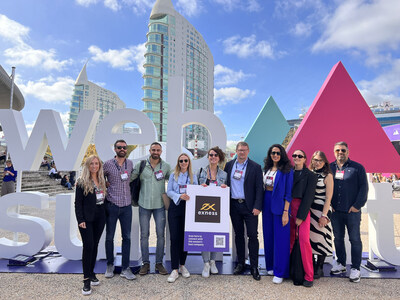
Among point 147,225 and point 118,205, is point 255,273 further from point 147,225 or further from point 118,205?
point 118,205

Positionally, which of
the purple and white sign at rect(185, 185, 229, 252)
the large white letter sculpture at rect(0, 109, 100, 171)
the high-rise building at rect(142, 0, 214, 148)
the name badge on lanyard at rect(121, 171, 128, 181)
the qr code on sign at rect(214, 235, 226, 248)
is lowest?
the qr code on sign at rect(214, 235, 226, 248)

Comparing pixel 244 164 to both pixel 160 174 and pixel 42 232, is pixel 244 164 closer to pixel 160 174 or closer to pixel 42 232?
pixel 160 174

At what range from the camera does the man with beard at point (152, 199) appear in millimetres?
3451

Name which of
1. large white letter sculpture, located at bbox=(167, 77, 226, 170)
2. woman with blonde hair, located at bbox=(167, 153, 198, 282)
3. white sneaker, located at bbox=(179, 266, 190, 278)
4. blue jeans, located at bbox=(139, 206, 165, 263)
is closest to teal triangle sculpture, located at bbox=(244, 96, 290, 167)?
large white letter sculpture, located at bbox=(167, 77, 226, 170)

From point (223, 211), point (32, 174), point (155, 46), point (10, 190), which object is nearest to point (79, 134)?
point (223, 211)

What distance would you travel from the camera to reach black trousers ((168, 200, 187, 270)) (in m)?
3.34

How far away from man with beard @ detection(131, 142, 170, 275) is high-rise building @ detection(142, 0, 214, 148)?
36716 millimetres

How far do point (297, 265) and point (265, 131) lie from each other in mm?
Answer: 3526

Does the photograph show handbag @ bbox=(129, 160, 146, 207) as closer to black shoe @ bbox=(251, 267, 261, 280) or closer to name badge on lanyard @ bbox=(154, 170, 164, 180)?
name badge on lanyard @ bbox=(154, 170, 164, 180)

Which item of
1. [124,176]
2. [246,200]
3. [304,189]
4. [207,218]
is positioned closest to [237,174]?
[246,200]

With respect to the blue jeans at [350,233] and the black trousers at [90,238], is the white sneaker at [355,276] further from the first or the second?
the black trousers at [90,238]

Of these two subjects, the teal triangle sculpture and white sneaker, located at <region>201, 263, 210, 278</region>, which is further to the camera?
the teal triangle sculpture

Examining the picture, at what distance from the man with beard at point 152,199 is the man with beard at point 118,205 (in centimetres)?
18

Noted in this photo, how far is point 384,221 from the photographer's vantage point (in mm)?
3898
